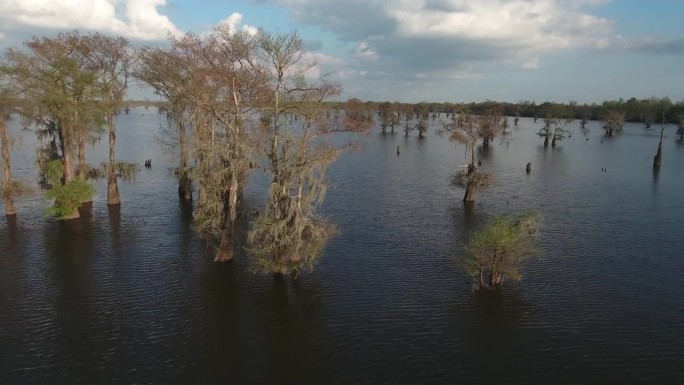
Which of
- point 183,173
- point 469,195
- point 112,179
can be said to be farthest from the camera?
point 469,195

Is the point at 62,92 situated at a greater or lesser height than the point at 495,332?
greater

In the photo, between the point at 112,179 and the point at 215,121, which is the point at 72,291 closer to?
the point at 215,121

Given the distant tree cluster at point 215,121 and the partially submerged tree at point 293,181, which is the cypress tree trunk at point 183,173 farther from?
the partially submerged tree at point 293,181

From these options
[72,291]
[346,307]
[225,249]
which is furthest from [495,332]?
[72,291]

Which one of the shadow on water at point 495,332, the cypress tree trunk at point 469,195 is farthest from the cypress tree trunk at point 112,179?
the shadow on water at point 495,332

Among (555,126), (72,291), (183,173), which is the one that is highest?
(555,126)

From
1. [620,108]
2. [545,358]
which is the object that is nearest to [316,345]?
[545,358]

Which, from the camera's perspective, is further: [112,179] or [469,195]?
[469,195]
